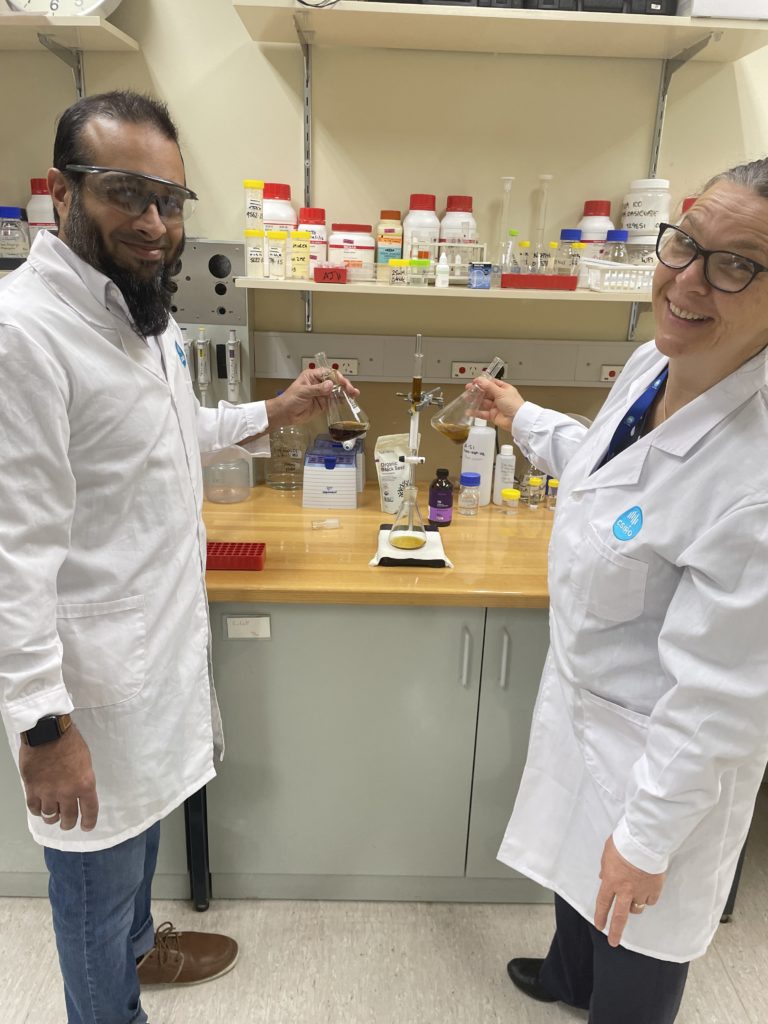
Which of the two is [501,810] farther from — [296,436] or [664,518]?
[296,436]

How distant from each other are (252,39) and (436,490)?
50.6 inches

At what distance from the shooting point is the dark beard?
103cm

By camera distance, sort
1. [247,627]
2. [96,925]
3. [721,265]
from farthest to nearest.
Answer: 1. [247,627]
2. [96,925]
3. [721,265]

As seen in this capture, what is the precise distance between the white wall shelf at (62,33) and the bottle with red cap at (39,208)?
33 cm

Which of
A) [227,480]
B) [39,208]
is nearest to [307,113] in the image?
[39,208]

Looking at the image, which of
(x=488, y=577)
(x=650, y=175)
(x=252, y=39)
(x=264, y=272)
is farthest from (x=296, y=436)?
(x=650, y=175)

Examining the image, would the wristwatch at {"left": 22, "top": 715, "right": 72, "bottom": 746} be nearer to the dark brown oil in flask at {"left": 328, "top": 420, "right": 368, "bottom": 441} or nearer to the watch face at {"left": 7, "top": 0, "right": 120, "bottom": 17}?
the dark brown oil in flask at {"left": 328, "top": 420, "right": 368, "bottom": 441}

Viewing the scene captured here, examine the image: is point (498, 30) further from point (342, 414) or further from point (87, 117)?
point (87, 117)

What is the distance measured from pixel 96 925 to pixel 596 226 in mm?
1971

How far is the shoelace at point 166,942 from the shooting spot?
158 centimetres

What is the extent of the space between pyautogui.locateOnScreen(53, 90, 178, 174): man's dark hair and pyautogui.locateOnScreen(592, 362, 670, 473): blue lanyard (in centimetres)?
86

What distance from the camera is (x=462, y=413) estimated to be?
5.61 ft

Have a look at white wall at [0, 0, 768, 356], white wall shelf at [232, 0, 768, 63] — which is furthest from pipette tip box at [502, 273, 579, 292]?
white wall shelf at [232, 0, 768, 63]

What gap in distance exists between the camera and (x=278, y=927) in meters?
1.73
